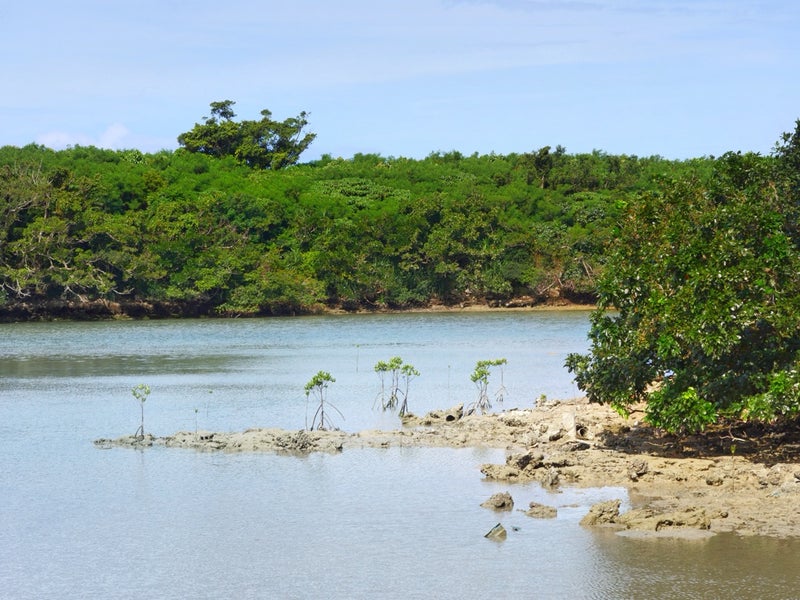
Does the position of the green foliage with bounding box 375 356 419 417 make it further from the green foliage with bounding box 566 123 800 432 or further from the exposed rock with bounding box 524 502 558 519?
the exposed rock with bounding box 524 502 558 519

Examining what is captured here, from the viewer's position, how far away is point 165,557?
12.4m

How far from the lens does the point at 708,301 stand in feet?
48.1

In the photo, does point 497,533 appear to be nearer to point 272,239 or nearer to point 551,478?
point 551,478

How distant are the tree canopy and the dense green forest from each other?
594 centimetres

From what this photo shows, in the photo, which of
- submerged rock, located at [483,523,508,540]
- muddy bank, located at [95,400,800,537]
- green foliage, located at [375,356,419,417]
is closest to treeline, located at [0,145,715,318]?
green foliage, located at [375,356,419,417]

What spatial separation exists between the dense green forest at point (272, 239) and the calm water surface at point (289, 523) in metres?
33.8

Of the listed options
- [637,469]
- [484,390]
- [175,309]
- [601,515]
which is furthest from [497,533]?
[175,309]

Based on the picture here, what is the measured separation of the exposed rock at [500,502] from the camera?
45.4ft

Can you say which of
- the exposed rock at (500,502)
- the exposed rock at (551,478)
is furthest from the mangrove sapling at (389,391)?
the exposed rock at (500,502)

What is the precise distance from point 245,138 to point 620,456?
7089 centimetres

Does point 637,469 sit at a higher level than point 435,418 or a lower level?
higher

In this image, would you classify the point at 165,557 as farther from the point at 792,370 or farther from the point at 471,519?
the point at 792,370

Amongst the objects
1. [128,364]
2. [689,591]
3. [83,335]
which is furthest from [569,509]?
[83,335]

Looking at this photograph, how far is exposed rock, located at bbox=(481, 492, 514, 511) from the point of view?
1383cm
